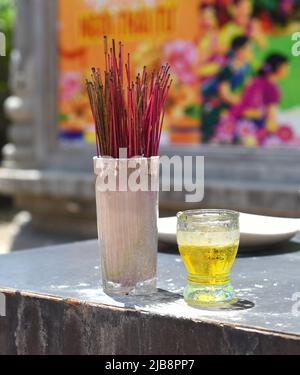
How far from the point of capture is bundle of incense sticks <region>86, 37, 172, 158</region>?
154 cm

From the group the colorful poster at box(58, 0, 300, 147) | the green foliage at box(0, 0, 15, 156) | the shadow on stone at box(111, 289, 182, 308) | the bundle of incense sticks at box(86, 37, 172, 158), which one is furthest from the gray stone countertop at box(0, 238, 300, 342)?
the green foliage at box(0, 0, 15, 156)

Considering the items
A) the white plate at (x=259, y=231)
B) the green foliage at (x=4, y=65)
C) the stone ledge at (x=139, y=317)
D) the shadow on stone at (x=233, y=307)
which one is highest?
the green foliage at (x=4, y=65)

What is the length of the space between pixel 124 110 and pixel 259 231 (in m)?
0.62

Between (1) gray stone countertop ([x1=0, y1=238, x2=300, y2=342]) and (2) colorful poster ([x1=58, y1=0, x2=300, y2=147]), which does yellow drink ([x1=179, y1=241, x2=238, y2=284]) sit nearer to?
(1) gray stone countertop ([x1=0, y1=238, x2=300, y2=342])

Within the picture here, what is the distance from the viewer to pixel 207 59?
6.23 metres

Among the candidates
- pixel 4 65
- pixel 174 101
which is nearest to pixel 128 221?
pixel 174 101

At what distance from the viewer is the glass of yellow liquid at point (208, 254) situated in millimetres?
1481

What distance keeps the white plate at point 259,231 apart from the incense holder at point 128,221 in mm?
470

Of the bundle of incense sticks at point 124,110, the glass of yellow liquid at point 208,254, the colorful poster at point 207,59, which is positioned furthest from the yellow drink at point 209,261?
the colorful poster at point 207,59

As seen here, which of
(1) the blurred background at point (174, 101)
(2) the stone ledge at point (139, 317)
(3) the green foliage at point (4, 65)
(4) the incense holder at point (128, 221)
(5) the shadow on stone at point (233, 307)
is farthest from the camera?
(3) the green foliage at point (4, 65)

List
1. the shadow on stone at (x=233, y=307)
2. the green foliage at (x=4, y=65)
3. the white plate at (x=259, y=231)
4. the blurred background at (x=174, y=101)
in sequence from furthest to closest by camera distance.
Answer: the green foliage at (x=4, y=65) < the blurred background at (x=174, y=101) < the white plate at (x=259, y=231) < the shadow on stone at (x=233, y=307)

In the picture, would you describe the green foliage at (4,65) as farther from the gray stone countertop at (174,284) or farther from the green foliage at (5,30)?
the gray stone countertop at (174,284)

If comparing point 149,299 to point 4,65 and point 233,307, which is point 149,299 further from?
point 4,65

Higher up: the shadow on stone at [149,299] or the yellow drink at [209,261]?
the yellow drink at [209,261]
